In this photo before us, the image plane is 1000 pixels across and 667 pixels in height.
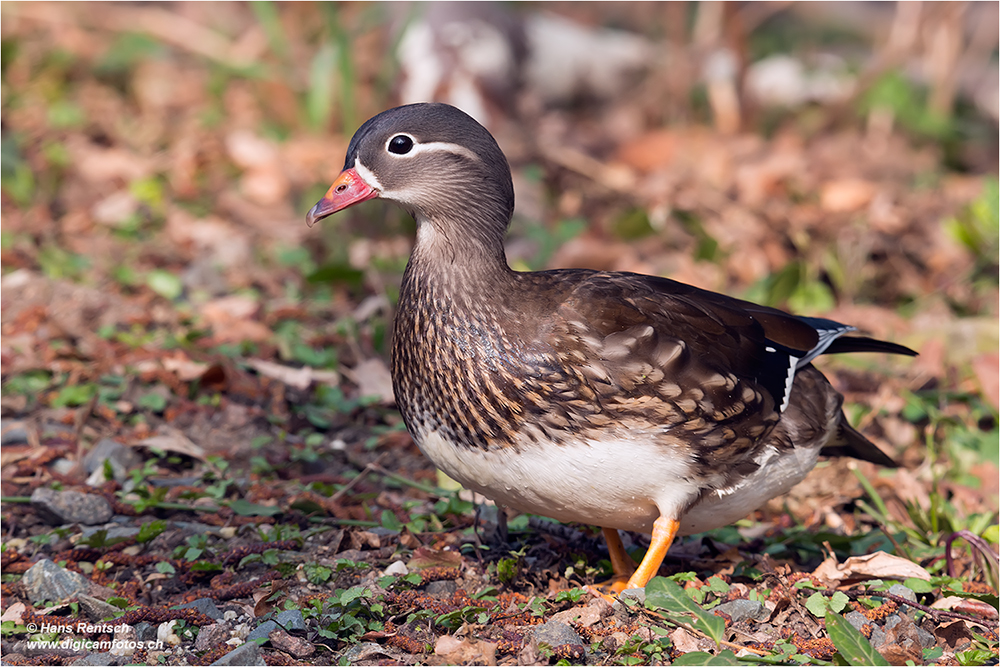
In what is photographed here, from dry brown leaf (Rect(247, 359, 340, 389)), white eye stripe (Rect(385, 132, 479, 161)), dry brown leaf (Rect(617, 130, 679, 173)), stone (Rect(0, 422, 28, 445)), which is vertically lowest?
stone (Rect(0, 422, 28, 445))

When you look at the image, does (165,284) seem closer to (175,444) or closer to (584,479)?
(175,444)

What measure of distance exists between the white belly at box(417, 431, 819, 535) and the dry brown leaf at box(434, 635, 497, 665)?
0.50 meters

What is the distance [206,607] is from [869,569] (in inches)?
90.6

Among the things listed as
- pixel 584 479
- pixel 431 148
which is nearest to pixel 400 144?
pixel 431 148

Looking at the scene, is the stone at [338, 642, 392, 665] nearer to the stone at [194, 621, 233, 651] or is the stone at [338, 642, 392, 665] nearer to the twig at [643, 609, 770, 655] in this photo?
the stone at [194, 621, 233, 651]

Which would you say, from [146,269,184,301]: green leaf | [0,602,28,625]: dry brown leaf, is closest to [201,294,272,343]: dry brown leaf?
[146,269,184,301]: green leaf

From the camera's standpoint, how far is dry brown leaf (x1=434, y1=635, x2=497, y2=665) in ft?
10.0

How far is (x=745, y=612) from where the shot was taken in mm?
3406

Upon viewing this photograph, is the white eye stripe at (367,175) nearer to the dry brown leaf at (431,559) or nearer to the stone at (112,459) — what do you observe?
the dry brown leaf at (431,559)

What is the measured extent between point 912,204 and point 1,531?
21.0 feet

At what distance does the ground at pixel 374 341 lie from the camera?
333 cm

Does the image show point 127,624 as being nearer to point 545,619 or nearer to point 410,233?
point 545,619

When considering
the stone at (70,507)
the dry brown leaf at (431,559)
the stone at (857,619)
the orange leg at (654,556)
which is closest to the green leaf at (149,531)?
the stone at (70,507)

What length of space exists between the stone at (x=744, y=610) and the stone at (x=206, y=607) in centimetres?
162
